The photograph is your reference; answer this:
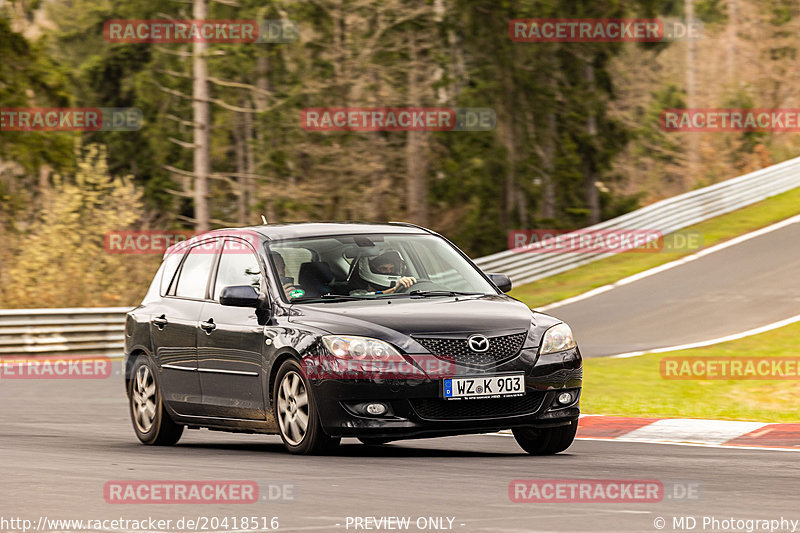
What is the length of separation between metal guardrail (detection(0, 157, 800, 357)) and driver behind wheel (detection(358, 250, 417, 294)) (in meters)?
14.8

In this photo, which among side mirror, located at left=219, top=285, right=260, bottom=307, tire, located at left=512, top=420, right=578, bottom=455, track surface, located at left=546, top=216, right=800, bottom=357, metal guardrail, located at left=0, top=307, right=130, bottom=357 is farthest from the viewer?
metal guardrail, located at left=0, top=307, right=130, bottom=357

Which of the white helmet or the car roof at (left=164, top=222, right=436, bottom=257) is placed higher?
the car roof at (left=164, top=222, right=436, bottom=257)

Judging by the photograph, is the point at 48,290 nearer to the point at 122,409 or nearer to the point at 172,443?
the point at 122,409

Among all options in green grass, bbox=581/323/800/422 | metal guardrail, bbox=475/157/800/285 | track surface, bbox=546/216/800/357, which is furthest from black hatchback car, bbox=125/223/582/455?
metal guardrail, bbox=475/157/800/285

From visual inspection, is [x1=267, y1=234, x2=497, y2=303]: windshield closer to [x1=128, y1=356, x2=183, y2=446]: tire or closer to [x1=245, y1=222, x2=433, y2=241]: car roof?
[x1=245, y1=222, x2=433, y2=241]: car roof

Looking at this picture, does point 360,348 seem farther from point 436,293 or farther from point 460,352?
point 436,293

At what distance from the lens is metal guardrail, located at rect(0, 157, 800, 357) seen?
2456 cm

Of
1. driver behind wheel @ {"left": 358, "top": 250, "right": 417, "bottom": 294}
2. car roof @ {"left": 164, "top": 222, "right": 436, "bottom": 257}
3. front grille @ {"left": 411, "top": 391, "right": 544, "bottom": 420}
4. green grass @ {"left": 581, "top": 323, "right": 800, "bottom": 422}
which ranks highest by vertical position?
car roof @ {"left": 164, "top": 222, "right": 436, "bottom": 257}

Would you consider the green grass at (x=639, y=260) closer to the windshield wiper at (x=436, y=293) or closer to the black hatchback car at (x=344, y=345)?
the black hatchback car at (x=344, y=345)

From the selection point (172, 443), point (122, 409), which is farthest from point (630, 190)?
point (172, 443)

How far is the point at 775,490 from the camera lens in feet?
26.1

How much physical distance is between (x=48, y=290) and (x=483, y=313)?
67.3 feet

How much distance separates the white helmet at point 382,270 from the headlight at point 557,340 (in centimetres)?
130

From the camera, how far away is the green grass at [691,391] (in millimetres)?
13938
